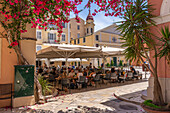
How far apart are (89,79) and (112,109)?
4.87m

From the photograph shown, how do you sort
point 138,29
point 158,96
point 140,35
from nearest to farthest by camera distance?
1. point 158,96
2. point 138,29
3. point 140,35

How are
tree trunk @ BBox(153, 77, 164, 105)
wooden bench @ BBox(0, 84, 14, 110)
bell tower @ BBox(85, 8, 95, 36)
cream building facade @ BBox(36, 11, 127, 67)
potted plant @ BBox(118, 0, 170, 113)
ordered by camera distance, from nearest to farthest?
potted plant @ BBox(118, 0, 170, 113) < tree trunk @ BBox(153, 77, 164, 105) < wooden bench @ BBox(0, 84, 14, 110) < cream building facade @ BBox(36, 11, 127, 67) < bell tower @ BBox(85, 8, 95, 36)

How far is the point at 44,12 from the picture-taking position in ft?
16.6

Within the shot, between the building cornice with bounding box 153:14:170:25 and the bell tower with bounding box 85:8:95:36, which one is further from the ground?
the bell tower with bounding box 85:8:95:36

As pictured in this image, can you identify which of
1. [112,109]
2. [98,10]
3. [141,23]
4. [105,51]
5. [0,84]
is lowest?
[112,109]

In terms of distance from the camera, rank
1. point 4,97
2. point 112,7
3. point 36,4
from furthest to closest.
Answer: point 112,7 → point 4,97 → point 36,4

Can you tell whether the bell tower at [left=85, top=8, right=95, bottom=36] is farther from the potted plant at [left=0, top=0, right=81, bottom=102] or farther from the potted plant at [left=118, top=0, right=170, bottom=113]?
the potted plant at [left=118, top=0, right=170, bottom=113]

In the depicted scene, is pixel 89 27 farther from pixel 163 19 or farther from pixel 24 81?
pixel 24 81

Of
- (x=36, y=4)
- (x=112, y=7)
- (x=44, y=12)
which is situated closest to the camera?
(x=36, y=4)

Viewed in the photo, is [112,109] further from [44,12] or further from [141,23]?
[44,12]

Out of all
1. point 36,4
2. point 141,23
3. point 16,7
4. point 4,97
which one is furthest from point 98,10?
point 4,97

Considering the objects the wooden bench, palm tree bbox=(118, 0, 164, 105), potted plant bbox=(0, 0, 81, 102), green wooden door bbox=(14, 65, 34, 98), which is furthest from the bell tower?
the wooden bench

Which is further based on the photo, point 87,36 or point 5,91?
point 87,36

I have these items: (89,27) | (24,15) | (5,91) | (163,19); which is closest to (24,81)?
(5,91)
